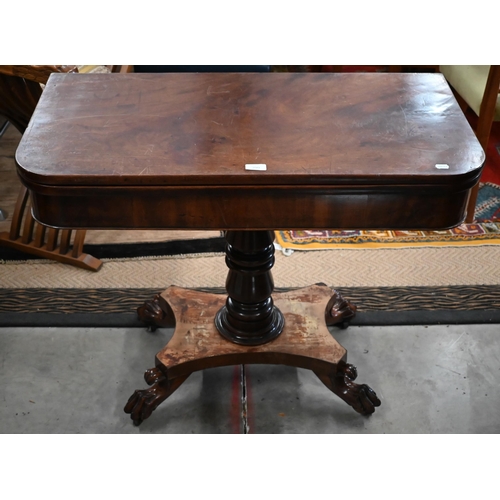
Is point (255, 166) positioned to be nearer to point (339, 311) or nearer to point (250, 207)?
point (250, 207)

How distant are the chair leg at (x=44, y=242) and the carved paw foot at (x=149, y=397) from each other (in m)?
0.74

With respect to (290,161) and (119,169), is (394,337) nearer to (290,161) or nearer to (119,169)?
(290,161)

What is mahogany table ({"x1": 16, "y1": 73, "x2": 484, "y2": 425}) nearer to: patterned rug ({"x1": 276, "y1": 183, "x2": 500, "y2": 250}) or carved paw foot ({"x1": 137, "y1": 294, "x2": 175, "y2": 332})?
carved paw foot ({"x1": 137, "y1": 294, "x2": 175, "y2": 332})

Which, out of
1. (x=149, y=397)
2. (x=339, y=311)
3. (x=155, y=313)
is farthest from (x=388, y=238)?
(x=149, y=397)

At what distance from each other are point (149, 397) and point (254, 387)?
13.4 inches

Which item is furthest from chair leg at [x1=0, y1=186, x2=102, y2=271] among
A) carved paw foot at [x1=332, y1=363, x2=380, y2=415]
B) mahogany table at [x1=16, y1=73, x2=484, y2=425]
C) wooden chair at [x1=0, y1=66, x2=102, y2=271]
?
carved paw foot at [x1=332, y1=363, x2=380, y2=415]

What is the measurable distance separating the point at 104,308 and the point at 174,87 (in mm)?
949

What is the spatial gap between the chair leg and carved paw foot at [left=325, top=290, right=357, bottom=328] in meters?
0.93

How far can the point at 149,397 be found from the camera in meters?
1.96

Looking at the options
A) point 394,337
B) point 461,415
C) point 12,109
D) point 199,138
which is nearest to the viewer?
point 199,138

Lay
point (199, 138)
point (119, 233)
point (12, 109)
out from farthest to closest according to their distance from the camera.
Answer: point (119, 233) → point (12, 109) → point (199, 138)

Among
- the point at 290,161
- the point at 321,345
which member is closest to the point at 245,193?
the point at 290,161

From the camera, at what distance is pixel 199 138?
61.1 inches

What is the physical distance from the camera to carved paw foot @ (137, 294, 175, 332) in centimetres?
224
